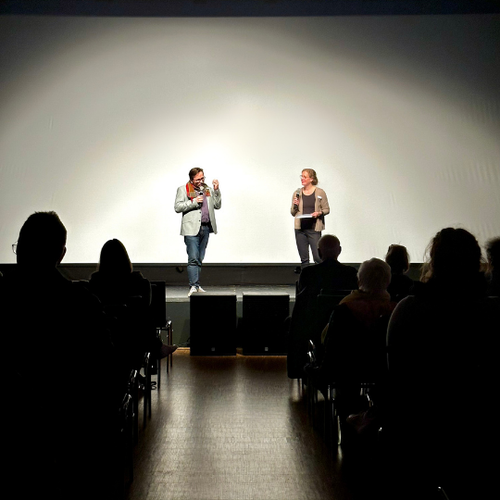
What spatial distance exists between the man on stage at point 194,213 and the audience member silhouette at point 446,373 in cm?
561

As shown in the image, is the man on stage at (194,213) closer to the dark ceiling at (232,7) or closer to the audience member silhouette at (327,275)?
the dark ceiling at (232,7)

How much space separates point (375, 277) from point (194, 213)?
15.8 ft

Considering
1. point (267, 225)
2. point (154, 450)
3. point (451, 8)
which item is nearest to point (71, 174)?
point (267, 225)

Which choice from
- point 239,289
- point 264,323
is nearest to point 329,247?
point 264,323

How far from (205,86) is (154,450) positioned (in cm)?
705

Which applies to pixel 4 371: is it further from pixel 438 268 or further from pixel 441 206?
pixel 441 206

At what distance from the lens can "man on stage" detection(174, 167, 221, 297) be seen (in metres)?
7.82

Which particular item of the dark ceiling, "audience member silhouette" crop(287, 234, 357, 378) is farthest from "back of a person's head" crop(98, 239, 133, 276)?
the dark ceiling

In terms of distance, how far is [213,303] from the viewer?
5906 millimetres

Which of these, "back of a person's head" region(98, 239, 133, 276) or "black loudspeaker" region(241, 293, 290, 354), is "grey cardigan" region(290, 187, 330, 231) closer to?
"black loudspeaker" region(241, 293, 290, 354)

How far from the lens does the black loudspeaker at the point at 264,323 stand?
235 inches

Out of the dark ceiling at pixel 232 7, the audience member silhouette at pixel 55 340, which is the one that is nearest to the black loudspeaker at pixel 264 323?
the audience member silhouette at pixel 55 340

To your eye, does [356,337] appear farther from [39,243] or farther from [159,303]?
[159,303]

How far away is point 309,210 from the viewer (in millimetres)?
8320
